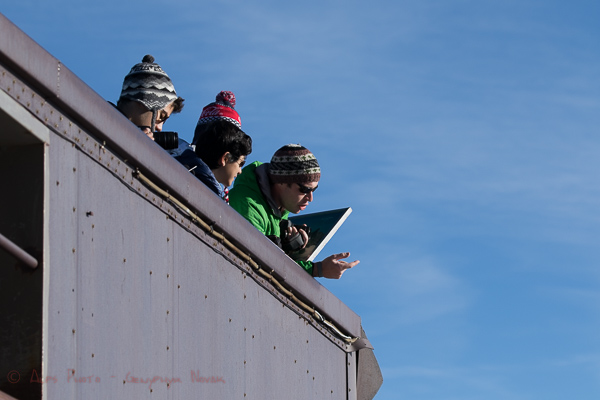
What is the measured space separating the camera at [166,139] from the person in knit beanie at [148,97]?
3 cm

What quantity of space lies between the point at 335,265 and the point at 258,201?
26.5 inches

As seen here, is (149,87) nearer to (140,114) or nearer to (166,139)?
(140,114)

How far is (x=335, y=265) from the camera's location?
6699 mm

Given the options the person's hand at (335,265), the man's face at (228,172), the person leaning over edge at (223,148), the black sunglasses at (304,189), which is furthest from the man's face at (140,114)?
the person's hand at (335,265)

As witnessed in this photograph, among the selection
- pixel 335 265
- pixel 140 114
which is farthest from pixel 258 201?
pixel 140 114

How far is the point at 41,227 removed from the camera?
12.3ft

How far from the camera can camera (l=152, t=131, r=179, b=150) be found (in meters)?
5.75

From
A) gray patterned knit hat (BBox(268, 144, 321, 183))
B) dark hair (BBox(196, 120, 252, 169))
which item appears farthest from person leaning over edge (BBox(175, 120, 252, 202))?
gray patterned knit hat (BBox(268, 144, 321, 183))

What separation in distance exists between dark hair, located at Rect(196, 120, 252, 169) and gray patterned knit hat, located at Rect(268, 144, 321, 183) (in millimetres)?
271

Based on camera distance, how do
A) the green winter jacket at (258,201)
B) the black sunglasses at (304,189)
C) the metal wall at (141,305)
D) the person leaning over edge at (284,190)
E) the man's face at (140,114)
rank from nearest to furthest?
the metal wall at (141,305) < the man's face at (140,114) < the green winter jacket at (258,201) < the person leaning over edge at (284,190) < the black sunglasses at (304,189)

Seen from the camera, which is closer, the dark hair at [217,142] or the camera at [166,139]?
the camera at [166,139]

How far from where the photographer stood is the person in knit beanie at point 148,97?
5730 mm

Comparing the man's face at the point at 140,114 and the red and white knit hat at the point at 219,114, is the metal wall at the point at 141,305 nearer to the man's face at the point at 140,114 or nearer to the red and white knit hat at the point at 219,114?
the man's face at the point at 140,114

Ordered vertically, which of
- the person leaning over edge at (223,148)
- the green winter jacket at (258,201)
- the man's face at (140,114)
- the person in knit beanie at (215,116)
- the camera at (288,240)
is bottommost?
the camera at (288,240)
